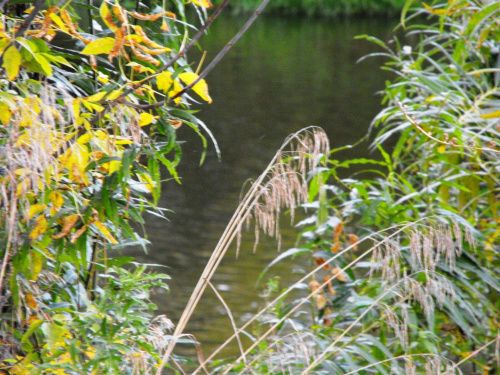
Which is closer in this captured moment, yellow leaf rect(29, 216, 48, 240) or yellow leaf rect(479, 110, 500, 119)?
yellow leaf rect(29, 216, 48, 240)

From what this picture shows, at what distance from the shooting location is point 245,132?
7.44 meters

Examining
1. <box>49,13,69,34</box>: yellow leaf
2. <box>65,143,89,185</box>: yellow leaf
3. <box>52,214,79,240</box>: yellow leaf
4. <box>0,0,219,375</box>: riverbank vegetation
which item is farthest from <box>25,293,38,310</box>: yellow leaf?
<box>49,13,69,34</box>: yellow leaf

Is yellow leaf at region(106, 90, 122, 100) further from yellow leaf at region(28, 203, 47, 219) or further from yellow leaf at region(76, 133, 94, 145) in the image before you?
yellow leaf at region(28, 203, 47, 219)

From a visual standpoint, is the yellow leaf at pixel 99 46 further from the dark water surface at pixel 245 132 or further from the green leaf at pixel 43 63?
the dark water surface at pixel 245 132

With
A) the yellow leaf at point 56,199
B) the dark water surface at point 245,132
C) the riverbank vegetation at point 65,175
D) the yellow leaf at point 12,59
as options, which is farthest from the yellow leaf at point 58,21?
the dark water surface at point 245,132

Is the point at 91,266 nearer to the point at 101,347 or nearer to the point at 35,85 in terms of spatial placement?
the point at 101,347

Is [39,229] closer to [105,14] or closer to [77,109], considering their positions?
[77,109]

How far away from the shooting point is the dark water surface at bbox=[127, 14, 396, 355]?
3689mm

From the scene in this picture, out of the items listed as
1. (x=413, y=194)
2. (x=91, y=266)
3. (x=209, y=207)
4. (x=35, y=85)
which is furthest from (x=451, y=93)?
(x=209, y=207)

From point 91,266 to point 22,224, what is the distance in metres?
0.32

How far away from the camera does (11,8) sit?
1.22 meters

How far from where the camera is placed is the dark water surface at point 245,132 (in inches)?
145

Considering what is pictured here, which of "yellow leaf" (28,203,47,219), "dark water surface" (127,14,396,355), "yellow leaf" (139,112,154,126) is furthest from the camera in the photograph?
"dark water surface" (127,14,396,355)

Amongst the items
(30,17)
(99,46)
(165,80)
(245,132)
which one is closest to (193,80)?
(165,80)
